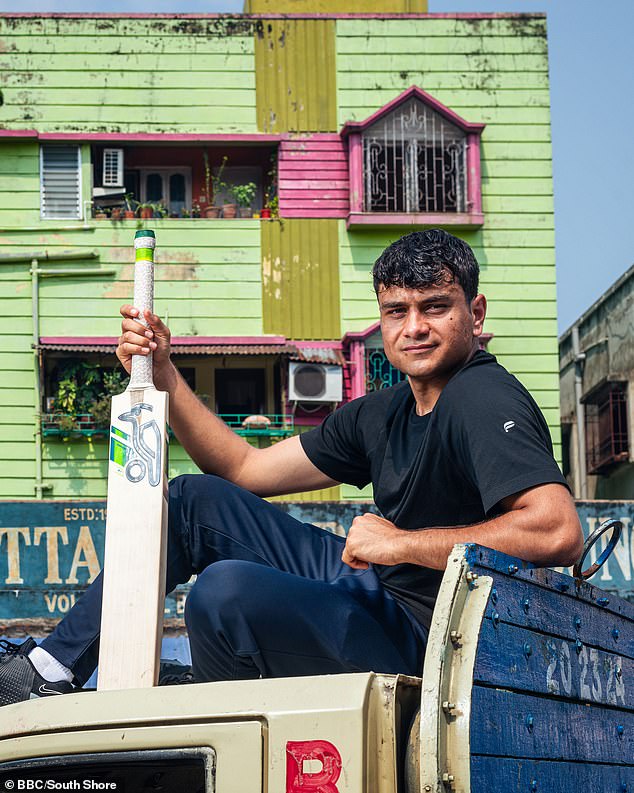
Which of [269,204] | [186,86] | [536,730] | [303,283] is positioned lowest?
[536,730]

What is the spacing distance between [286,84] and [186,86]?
52.1 inches

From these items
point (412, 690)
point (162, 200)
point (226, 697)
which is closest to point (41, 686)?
point (226, 697)

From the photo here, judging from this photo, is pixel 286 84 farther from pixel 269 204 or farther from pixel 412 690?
pixel 412 690

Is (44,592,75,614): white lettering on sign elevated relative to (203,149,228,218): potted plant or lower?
lower

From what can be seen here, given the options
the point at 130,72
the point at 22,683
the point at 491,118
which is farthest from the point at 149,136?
the point at 22,683

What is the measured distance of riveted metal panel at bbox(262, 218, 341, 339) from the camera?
1598 cm

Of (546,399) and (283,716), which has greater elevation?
(546,399)

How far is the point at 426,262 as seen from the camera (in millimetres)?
3285

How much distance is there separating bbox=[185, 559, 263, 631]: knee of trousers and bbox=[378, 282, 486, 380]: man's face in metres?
0.91

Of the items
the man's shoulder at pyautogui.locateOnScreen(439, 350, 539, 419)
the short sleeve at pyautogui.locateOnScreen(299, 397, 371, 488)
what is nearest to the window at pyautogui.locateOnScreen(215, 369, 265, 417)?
the short sleeve at pyautogui.locateOnScreen(299, 397, 371, 488)

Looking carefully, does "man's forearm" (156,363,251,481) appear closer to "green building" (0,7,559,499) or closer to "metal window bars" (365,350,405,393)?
"green building" (0,7,559,499)

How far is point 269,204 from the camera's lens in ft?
54.1

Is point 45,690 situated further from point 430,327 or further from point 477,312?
point 477,312

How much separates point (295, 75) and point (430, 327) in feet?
44.1
